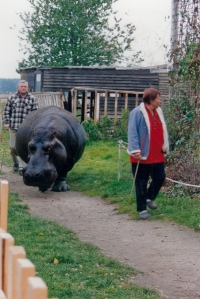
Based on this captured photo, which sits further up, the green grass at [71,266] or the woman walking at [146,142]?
the woman walking at [146,142]

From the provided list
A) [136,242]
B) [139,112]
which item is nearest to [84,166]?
[139,112]

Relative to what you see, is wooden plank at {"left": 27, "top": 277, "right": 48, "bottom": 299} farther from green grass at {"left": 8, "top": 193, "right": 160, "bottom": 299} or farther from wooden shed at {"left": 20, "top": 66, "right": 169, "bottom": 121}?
wooden shed at {"left": 20, "top": 66, "right": 169, "bottom": 121}

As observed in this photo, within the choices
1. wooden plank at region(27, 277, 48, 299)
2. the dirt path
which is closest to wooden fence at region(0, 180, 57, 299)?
wooden plank at region(27, 277, 48, 299)

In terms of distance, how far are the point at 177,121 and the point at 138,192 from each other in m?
2.28

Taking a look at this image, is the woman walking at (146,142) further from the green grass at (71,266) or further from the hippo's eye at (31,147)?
the hippo's eye at (31,147)

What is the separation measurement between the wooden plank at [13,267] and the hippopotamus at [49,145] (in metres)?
8.09

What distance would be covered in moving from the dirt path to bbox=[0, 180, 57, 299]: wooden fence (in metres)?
3.38

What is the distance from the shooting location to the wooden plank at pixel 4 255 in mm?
2180

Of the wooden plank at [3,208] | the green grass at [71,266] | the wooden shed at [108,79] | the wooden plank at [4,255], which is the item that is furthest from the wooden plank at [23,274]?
the wooden shed at [108,79]

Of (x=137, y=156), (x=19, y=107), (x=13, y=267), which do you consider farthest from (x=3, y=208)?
(x=19, y=107)

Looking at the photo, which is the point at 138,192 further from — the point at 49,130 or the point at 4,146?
the point at 4,146

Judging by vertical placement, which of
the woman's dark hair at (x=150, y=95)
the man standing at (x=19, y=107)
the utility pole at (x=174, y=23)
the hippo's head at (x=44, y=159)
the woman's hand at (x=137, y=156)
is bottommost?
the hippo's head at (x=44, y=159)

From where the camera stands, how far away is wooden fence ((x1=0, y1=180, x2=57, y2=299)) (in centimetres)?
176

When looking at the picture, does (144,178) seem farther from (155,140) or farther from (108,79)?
(108,79)
